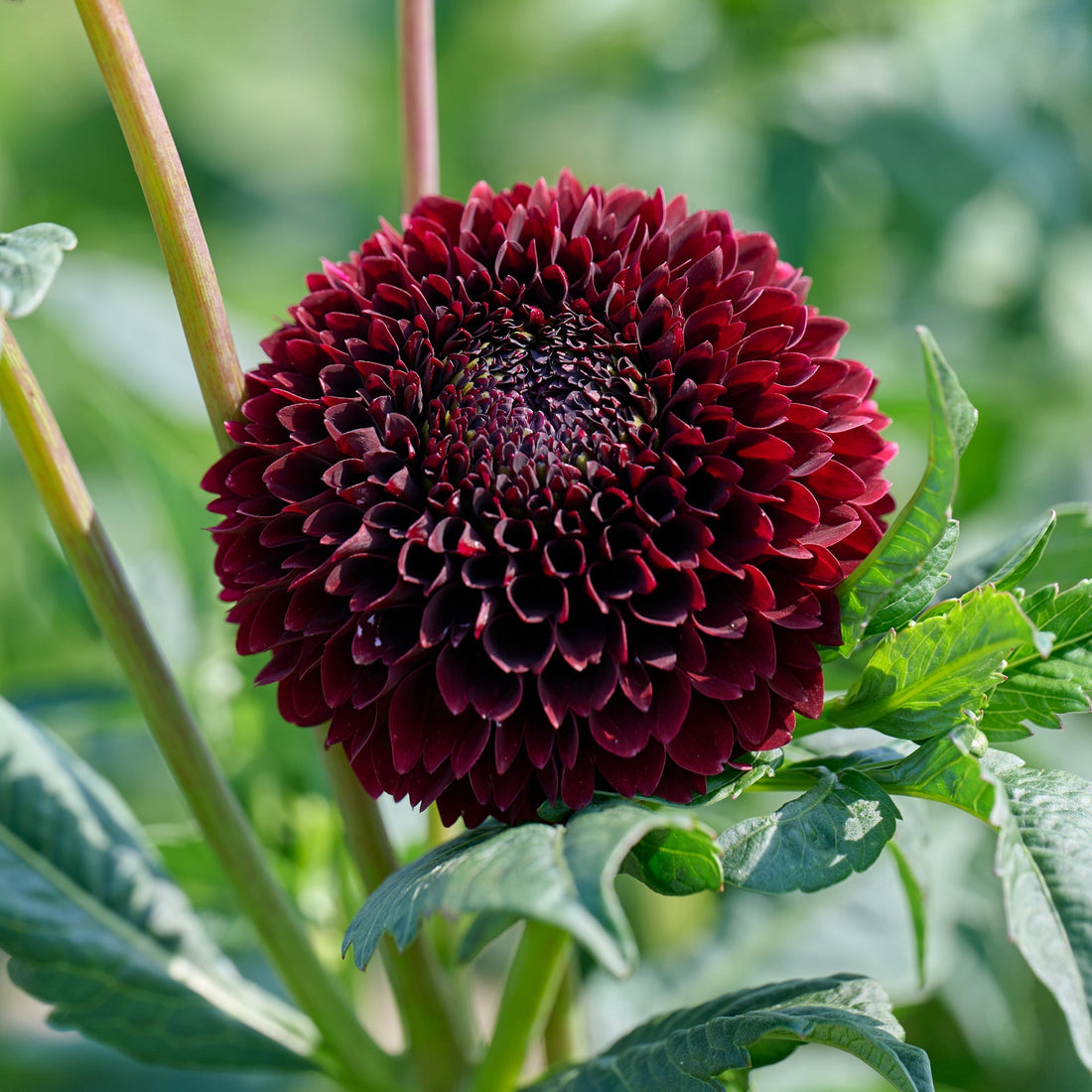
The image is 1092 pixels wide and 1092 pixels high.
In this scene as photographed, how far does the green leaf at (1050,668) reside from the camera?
0.45m

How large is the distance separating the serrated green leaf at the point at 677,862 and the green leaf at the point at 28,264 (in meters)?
0.28

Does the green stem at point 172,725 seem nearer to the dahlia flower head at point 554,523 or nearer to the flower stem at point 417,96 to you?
A: the dahlia flower head at point 554,523

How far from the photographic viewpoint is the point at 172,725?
1.61 feet

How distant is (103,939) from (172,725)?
180 millimetres

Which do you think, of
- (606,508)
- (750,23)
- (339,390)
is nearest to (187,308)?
(339,390)

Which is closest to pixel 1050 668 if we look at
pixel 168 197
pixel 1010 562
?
pixel 1010 562

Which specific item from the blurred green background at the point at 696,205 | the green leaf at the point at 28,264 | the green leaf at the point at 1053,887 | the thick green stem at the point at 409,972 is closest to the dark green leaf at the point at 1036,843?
the green leaf at the point at 1053,887

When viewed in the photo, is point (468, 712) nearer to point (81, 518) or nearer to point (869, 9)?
point (81, 518)

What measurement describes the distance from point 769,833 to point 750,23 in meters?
1.04

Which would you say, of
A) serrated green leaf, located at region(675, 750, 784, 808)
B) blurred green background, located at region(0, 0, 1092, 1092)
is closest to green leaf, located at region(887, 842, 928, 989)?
blurred green background, located at region(0, 0, 1092, 1092)

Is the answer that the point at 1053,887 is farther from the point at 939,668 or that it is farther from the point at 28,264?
the point at 28,264

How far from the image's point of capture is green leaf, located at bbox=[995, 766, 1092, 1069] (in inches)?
14.2

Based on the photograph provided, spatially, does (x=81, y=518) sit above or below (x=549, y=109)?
below

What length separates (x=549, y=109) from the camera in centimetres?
137
